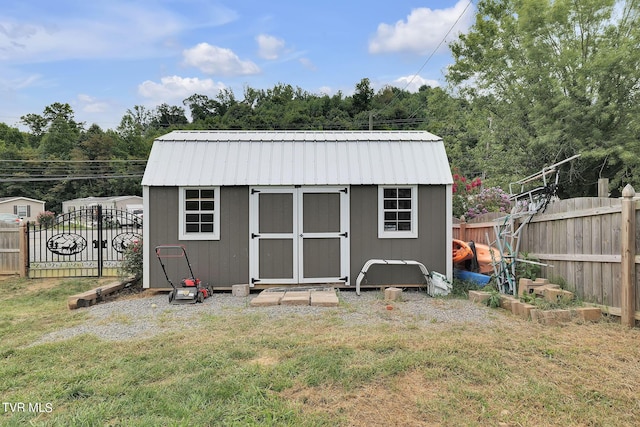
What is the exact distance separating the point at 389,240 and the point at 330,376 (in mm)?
4131

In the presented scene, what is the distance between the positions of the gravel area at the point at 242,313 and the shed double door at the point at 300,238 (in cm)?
65

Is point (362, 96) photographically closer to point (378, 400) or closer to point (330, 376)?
point (330, 376)

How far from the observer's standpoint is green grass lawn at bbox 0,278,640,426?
253 cm

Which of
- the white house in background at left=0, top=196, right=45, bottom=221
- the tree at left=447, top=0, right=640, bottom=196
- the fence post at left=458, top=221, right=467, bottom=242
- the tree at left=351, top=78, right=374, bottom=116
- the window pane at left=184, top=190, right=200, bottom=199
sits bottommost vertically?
the fence post at left=458, top=221, right=467, bottom=242

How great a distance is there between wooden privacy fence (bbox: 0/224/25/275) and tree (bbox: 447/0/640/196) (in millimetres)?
14068

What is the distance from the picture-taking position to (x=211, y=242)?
687cm

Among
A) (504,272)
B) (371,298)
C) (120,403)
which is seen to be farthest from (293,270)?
(120,403)

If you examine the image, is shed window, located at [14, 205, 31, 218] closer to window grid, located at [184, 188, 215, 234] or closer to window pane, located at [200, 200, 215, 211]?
window grid, located at [184, 188, 215, 234]

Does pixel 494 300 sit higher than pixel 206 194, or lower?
lower

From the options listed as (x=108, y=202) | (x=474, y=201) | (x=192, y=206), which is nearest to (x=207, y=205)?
(x=192, y=206)

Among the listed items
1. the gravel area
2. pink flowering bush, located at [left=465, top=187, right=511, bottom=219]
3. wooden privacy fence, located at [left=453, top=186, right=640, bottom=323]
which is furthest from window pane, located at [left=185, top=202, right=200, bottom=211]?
pink flowering bush, located at [left=465, top=187, right=511, bottom=219]

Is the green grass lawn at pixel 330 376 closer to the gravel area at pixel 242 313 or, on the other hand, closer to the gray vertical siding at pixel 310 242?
the gravel area at pixel 242 313

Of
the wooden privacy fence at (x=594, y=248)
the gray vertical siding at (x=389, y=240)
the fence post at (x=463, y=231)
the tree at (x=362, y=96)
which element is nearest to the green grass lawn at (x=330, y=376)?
the wooden privacy fence at (x=594, y=248)

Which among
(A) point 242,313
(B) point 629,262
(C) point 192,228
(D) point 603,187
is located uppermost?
(D) point 603,187
